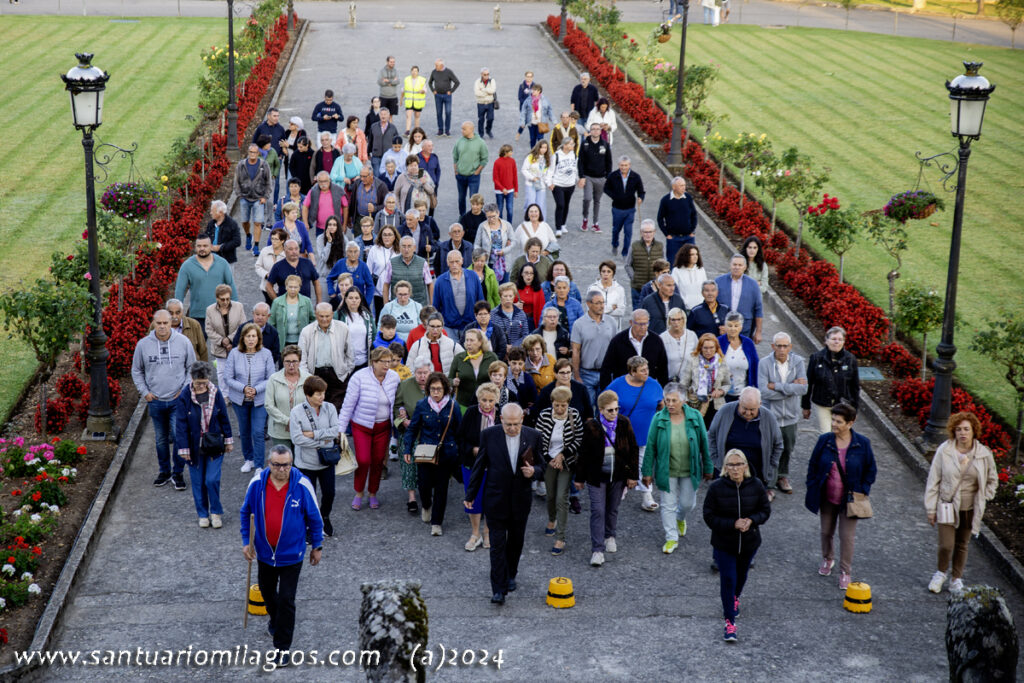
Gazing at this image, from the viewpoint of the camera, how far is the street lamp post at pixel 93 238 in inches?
563

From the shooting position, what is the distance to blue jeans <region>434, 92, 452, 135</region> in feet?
94.1

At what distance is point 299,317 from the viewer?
1500 cm

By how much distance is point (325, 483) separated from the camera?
41.2ft

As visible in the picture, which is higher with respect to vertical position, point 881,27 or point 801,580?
point 881,27

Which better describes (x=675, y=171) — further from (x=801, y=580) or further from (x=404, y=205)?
(x=801, y=580)

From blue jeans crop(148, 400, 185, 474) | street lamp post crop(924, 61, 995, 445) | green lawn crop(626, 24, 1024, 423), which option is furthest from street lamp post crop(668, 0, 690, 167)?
blue jeans crop(148, 400, 185, 474)

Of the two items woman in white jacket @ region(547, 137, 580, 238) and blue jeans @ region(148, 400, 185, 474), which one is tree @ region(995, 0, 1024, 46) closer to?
woman in white jacket @ region(547, 137, 580, 238)

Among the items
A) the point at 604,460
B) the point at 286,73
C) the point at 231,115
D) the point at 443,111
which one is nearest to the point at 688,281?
the point at 604,460

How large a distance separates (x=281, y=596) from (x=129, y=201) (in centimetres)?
979

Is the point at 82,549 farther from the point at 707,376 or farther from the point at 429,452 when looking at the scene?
the point at 707,376

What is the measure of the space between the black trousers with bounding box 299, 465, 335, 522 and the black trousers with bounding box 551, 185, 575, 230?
9892 millimetres

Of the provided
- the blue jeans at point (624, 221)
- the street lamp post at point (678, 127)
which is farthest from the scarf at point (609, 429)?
the street lamp post at point (678, 127)

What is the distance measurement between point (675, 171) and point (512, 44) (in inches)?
604

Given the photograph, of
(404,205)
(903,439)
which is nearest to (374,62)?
(404,205)
